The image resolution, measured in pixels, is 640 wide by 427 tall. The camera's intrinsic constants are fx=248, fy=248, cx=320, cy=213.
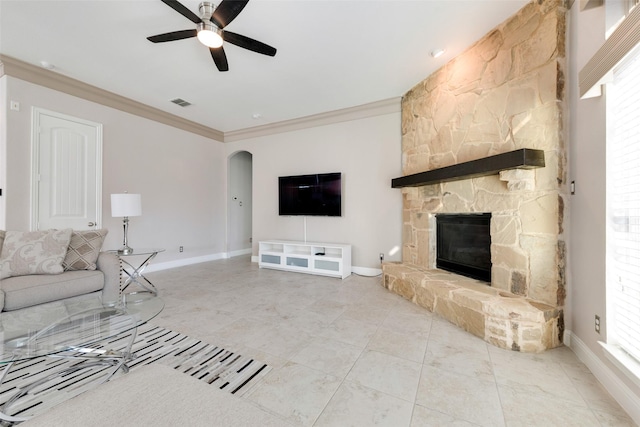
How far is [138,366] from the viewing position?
1.65 metres

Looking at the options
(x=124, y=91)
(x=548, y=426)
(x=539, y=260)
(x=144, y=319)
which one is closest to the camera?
(x=548, y=426)

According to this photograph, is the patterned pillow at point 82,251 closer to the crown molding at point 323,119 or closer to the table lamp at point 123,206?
the table lamp at point 123,206

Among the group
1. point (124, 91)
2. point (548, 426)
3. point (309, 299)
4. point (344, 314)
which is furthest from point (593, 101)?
point (124, 91)

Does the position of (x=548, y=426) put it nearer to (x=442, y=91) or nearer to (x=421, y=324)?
(x=421, y=324)

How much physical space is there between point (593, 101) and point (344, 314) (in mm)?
2470

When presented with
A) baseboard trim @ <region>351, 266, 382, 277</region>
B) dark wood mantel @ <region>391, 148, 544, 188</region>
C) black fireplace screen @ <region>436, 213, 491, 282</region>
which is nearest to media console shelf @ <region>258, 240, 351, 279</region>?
baseboard trim @ <region>351, 266, 382, 277</region>

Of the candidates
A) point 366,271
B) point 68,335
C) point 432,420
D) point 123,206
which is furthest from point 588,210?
point 123,206

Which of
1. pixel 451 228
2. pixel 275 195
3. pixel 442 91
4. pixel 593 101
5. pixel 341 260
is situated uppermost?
pixel 442 91

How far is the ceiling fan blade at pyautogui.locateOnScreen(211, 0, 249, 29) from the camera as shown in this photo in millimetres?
1751

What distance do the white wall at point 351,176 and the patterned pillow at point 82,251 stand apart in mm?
2631

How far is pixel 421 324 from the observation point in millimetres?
2225

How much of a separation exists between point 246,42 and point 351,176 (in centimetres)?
242

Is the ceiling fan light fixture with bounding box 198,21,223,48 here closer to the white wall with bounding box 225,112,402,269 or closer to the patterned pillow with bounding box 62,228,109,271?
the patterned pillow with bounding box 62,228,109,271

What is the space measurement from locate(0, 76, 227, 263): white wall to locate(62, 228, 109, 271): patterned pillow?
1.01m
